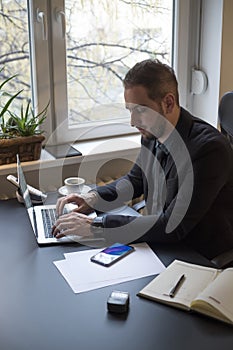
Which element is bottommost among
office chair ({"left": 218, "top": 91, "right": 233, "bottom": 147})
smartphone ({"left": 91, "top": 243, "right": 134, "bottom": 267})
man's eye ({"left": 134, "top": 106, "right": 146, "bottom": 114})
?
smartphone ({"left": 91, "top": 243, "right": 134, "bottom": 267})

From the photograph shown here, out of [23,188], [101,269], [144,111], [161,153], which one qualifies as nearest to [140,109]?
[144,111]

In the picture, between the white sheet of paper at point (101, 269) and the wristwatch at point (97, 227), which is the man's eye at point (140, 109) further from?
the white sheet of paper at point (101, 269)

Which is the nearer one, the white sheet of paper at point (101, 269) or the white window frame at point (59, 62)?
the white sheet of paper at point (101, 269)

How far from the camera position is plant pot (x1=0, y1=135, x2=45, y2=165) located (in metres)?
2.21

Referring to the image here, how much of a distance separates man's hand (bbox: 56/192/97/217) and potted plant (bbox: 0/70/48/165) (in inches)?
16.6

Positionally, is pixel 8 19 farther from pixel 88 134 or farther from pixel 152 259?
pixel 152 259

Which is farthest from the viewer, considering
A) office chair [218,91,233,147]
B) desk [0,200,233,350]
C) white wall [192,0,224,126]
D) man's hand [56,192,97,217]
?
white wall [192,0,224,126]

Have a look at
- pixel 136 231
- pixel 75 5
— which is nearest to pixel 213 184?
pixel 136 231

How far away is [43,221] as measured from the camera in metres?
1.86

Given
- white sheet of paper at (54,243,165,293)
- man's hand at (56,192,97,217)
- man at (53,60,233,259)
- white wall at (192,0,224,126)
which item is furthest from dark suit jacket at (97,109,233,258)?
white wall at (192,0,224,126)

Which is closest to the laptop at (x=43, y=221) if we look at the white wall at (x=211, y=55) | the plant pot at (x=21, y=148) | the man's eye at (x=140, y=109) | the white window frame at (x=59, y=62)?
the plant pot at (x=21, y=148)

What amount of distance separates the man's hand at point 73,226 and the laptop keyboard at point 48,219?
0.03 meters

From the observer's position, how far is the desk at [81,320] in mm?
1174

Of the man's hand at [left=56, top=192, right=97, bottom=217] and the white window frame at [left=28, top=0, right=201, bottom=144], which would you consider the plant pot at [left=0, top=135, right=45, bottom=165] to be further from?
the man's hand at [left=56, top=192, right=97, bottom=217]
